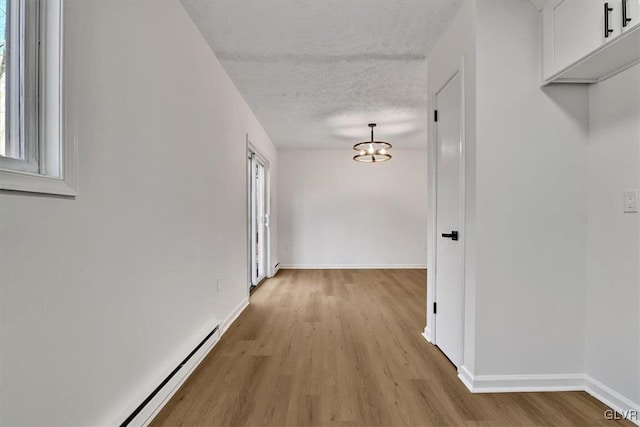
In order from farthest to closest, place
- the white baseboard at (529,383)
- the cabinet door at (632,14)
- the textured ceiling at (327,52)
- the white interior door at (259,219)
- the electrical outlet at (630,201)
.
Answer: the white interior door at (259,219), the textured ceiling at (327,52), the white baseboard at (529,383), the electrical outlet at (630,201), the cabinet door at (632,14)

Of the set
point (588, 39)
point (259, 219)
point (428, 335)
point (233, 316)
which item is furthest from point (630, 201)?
point (259, 219)

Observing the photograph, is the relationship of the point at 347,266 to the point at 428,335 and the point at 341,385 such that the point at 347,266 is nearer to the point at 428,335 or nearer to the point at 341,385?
the point at 428,335

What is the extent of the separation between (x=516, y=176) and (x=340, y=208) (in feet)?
15.1

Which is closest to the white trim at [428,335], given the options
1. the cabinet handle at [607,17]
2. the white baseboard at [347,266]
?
the cabinet handle at [607,17]

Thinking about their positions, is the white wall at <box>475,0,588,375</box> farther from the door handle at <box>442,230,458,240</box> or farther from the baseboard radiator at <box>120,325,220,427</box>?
the baseboard radiator at <box>120,325,220,427</box>

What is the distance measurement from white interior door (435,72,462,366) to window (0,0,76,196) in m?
2.13

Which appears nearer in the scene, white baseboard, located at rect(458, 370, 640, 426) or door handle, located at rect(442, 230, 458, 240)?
white baseboard, located at rect(458, 370, 640, 426)

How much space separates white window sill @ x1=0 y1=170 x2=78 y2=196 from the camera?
908 millimetres

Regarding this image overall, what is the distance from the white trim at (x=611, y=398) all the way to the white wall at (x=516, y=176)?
0.41m

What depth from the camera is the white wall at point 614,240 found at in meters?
1.64

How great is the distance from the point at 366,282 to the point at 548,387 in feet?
10.8

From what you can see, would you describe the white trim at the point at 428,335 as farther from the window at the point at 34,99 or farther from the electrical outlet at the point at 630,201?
the window at the point at 34,99

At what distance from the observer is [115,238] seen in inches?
55.3

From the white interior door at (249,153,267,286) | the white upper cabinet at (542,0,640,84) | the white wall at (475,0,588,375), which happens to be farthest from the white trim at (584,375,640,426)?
the white interior door at (249,153,267,286)
